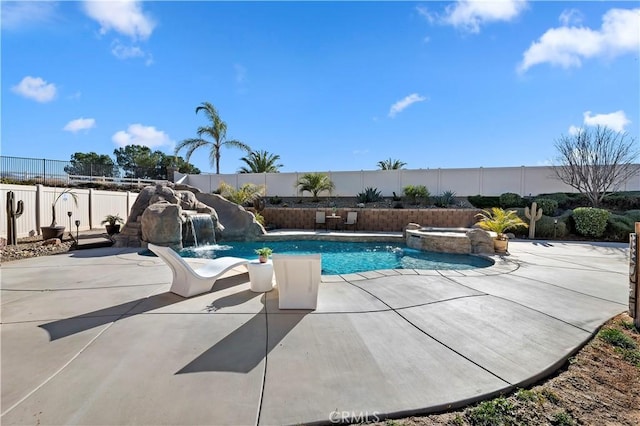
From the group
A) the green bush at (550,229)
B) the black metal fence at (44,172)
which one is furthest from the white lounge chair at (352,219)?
the black metal fence at (44,172)

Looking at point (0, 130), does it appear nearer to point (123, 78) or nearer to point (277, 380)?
point (123, 78)

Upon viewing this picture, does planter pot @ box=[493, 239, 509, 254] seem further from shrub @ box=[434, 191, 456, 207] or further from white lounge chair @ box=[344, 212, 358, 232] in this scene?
shrub @ box=[434, 191, 456, 207]

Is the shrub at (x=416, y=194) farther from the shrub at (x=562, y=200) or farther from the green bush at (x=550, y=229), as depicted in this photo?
the shrub at (x=562, y=200)

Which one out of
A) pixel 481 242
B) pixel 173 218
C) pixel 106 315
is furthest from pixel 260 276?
pixel 481 242

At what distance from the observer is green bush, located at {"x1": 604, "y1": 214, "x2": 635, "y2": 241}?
1079cm

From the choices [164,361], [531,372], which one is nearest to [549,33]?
[531,372]

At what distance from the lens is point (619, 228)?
10891 mm

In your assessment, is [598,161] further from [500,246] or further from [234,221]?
[234,221]

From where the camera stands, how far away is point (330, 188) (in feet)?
62.2

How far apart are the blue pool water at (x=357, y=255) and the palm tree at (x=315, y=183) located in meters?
7.20

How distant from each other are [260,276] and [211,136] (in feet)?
66.3

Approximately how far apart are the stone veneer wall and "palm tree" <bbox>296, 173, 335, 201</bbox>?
10.4 feet
